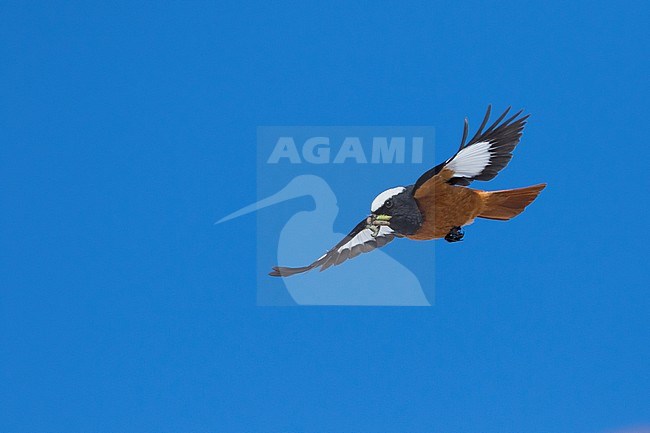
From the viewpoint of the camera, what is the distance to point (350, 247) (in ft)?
8.55

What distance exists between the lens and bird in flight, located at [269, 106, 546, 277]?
7.75 feet

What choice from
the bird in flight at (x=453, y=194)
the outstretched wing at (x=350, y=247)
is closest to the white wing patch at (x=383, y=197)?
the bird in flight at (x=453, y=194)

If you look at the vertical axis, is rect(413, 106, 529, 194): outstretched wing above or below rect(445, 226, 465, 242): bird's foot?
above

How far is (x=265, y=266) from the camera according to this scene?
257cm

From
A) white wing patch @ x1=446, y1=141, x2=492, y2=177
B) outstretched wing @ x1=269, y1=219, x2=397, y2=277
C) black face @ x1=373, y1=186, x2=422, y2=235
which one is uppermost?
white wing patch @ x1=446, y1=141, x2=492, y2=177

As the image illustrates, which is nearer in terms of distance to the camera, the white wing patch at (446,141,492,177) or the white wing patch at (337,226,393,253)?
the white wing patch at (446,141,492,177)

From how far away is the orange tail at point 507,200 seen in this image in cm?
248

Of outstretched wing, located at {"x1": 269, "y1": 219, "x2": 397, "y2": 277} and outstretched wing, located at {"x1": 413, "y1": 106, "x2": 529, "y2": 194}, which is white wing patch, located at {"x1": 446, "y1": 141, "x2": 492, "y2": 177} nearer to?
outstretched wing, located at {"x1": 413, "y1": 106, "x2": 529, "y2": 194}

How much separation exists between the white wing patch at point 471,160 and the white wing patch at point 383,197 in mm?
→ 131

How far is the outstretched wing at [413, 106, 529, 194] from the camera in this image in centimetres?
237

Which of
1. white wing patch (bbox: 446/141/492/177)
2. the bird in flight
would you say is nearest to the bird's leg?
the bird in flight

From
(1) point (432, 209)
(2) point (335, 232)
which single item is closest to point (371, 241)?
(2) point (335, 232)

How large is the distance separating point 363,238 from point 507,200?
1.26ft

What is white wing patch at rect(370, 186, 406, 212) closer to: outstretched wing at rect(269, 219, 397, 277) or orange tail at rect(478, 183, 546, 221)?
outstretched wing at rect(269, 219, 397, 277)
